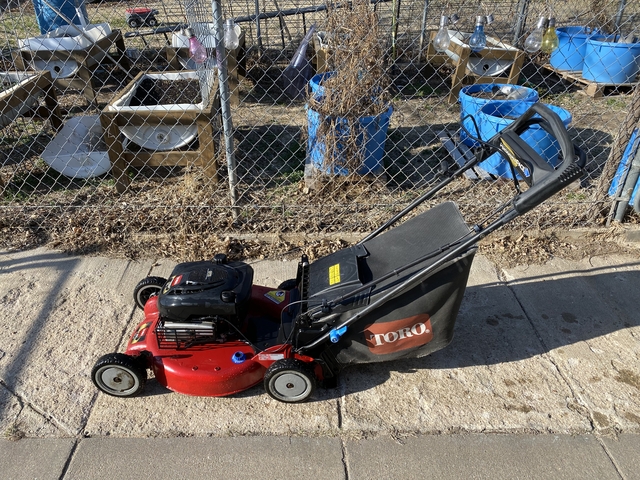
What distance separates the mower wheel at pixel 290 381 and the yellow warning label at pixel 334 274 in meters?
0.44

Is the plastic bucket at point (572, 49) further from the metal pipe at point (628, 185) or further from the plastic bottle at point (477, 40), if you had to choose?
the metal pipe at point (628, 185)

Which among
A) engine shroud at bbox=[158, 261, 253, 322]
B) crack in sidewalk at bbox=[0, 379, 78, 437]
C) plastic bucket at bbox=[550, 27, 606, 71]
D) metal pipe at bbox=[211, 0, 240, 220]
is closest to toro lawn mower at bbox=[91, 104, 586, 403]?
engine shroud at bbox=[158, 261, 253, 322]

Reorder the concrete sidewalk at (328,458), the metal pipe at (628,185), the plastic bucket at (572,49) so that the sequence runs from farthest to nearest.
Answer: the plastic bucket at (572,49), the metal pipe at (628,185), the concrete sidewalk at (328,458)

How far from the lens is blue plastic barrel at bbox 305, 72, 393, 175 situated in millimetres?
4312

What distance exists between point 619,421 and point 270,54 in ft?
25.4

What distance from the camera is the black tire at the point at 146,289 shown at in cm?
315

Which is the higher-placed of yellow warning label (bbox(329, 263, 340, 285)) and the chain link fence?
yellow warning label (bbox(329, 263, 340, 285))

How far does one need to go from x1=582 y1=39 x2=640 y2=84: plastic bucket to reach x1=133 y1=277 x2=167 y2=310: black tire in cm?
610

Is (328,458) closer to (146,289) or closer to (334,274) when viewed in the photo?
(334,274)

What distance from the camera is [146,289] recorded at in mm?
3174

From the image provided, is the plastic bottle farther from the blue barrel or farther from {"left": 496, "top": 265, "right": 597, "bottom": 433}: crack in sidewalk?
the blue barrel

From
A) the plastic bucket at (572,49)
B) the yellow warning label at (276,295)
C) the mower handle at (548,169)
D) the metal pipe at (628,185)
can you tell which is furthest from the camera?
the plastic bucket at (572,49)

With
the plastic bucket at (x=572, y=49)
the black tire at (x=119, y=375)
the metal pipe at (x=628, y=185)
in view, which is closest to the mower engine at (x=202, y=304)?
the black tire at (x=119, y=375)

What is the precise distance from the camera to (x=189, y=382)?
2.57 meters
